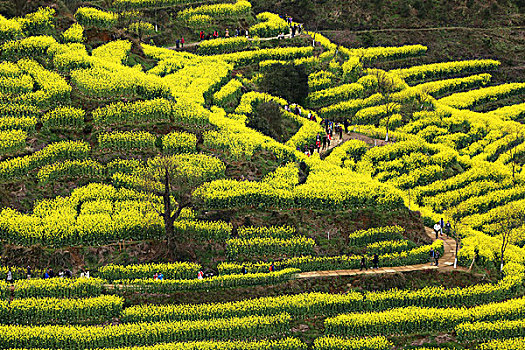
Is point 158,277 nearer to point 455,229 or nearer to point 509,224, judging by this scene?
point 455,229

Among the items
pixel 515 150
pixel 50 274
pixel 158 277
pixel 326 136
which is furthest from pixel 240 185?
pixel 515 150

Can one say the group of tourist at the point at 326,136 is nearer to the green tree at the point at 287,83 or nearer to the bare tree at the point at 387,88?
the green tree at the point at 287,83

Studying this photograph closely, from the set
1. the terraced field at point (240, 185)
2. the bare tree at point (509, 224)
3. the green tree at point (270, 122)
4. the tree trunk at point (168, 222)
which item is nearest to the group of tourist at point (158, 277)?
the terraced field at point (240, 185)

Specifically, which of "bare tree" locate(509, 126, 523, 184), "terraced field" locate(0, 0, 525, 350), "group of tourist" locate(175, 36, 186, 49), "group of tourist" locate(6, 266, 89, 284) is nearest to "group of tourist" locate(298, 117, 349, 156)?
"terraced field" locate(0, 0, 525, 350)

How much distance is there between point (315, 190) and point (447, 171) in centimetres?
1890

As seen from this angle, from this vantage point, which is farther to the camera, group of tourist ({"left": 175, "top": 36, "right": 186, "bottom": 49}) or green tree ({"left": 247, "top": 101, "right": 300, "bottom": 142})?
group of tourist ({"left": 175, "top": 36, "right": 186, "bottom": 49})

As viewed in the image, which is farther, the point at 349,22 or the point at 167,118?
the point at 349,22

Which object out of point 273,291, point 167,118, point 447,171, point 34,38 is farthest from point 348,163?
point 34,38

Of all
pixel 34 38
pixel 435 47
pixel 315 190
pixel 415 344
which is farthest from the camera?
pixel 435 47

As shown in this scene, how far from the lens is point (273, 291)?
82.6 m

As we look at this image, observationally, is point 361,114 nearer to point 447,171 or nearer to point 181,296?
point 447,171

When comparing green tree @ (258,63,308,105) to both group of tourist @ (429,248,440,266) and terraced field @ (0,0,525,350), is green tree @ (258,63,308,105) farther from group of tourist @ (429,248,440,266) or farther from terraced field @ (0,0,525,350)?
group of tourist @ (429,248,440,266)

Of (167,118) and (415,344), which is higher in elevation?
(167,118)

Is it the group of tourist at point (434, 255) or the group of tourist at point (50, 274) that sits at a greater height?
the group of tourist at point (434, 255)
